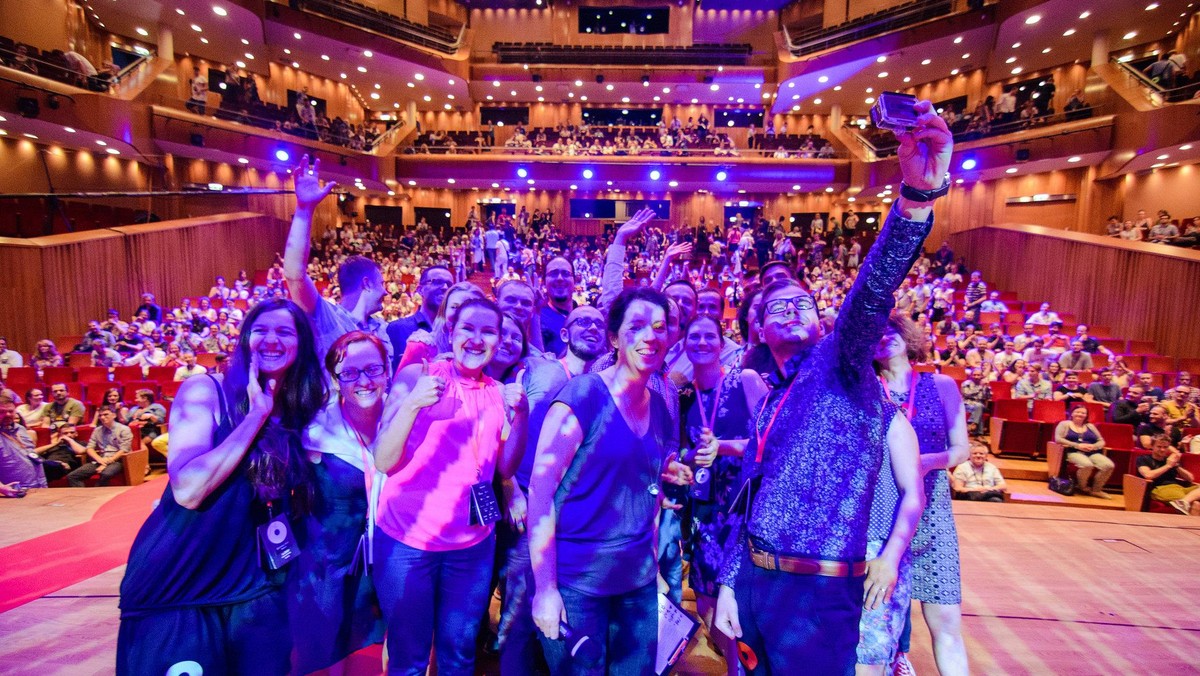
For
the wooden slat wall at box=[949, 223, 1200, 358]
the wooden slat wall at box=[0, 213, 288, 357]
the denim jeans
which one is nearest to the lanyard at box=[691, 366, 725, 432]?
the denim jeans

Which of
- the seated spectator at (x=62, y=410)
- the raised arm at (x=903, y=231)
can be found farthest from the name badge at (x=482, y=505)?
the seated spectator at (x=62, y=410)

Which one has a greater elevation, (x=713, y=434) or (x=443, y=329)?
(x=443, y=329)

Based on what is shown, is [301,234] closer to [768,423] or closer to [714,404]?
[714,404]

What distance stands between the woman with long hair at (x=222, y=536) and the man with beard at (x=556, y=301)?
6.63 feet

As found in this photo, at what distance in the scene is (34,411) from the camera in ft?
22.1

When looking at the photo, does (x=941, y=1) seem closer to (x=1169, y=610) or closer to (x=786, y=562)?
(x=1169, y=610)

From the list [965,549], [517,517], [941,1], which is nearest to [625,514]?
[517,517]

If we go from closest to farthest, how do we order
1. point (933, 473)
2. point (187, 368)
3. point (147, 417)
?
point (933, 473) < point (147, 417) < point (187, 368)

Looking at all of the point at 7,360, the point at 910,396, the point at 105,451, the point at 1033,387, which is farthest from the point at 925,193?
the point at 7,360

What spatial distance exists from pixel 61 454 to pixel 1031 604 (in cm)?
819

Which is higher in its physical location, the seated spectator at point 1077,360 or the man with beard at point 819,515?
the man with beard at point 819,515

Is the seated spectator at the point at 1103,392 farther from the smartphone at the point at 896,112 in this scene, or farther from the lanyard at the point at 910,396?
the smartphone at the point at 896,112

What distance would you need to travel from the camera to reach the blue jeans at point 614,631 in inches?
67.0

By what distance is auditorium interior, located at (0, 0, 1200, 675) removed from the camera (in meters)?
3.52
